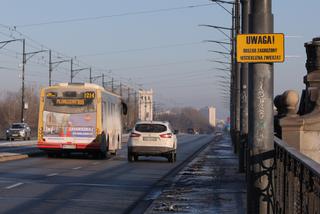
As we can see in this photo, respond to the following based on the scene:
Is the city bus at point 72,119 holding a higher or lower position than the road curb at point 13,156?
higher

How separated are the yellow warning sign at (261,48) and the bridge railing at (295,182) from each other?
3.74ft

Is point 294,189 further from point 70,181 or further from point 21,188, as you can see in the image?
point 70,181

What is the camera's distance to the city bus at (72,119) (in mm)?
30703

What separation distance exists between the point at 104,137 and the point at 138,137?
257 centimetres

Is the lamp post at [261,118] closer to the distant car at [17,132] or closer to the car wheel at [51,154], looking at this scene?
the car wheel at [51,154]


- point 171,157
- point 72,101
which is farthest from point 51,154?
point 171,157

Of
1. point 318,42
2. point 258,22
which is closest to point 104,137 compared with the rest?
point 318,42

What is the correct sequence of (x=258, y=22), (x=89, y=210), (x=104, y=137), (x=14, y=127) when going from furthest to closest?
(x=14, y=127) → (x=104, y=137) → (x=89, y=210) → (x=258, y=22)

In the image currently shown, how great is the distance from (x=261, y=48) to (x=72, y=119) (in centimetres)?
2290

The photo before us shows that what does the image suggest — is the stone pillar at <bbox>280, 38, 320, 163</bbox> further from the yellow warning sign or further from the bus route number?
the bus route number

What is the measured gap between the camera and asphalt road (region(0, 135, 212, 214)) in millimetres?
13646

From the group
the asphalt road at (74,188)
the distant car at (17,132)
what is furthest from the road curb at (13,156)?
the distant car at (17,132)

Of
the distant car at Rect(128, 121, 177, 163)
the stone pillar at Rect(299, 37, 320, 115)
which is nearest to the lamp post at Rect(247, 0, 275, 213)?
the stone pillar at Rect(299, 37, 320, 115)

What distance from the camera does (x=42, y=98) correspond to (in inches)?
1234
